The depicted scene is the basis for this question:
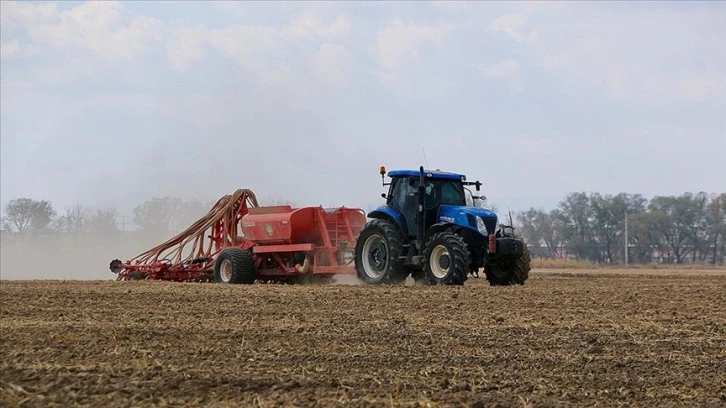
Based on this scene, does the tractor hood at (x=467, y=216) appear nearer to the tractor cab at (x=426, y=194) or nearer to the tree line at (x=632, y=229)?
the tractor cab at (x=426, y=194)

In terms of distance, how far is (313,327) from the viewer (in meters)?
10.1

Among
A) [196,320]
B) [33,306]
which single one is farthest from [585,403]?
[33,306]

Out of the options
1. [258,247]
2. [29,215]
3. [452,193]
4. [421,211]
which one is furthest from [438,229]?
[29,215]

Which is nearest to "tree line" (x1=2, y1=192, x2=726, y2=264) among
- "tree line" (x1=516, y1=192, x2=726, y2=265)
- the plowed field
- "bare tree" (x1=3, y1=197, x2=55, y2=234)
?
"tree line" (x1=516, y1=192, x2=726, y2=265)

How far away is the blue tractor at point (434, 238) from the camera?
1680 cm

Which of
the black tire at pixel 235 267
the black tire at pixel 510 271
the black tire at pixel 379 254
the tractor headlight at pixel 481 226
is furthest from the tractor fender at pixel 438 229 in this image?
the black tire at pixel 235 267

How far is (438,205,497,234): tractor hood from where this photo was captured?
17.0 meters

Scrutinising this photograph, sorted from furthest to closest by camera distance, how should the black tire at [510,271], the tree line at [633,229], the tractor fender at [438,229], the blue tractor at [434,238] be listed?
the tree line at [633,229] < the black tire at [510,271] < the tractor fender at [438,229] < the blue tractor at [434,238]

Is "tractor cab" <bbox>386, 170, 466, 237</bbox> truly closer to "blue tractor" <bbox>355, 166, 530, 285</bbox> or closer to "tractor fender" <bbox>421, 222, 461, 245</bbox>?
"blue tractor" <bbox>355, 166, 530, 285</bbox>

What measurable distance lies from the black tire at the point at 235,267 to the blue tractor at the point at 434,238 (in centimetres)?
249

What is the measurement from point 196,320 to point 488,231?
7.63 meters

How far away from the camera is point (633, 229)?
3034 inches

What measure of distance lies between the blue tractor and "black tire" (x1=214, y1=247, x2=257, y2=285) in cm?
249

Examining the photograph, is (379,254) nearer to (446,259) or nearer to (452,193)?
(446,259)
